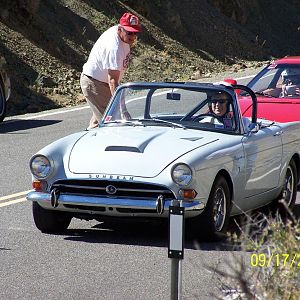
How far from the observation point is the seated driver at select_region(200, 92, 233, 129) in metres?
10.3

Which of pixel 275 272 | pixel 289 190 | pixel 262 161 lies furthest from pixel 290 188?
pixel 275 272

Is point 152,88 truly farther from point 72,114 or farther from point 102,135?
point 72,114

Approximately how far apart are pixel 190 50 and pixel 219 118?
897 inches

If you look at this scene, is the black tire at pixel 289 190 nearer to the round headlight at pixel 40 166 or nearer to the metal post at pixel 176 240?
the round headlight at pixel 40 166

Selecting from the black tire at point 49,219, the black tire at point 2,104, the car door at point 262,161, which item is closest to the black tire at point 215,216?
the car door at point 262,161

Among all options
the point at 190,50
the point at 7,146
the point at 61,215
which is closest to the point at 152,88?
the point at 61,215

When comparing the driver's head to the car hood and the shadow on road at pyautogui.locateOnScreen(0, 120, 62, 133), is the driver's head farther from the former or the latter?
the shadow on road at pyautogui.locateOnScreen(0, 120, 62, 133)

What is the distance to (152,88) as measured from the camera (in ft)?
35.3

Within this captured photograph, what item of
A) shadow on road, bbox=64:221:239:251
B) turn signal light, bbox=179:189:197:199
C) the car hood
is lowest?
shadow on road, bbox=64:221:239:251

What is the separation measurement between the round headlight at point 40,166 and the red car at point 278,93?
163 inches

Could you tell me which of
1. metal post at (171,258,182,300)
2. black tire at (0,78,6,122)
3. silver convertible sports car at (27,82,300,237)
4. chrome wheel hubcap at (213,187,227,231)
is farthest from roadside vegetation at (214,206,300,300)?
black tire at (0,78,6,122)

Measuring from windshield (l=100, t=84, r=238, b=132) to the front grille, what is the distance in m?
1.36

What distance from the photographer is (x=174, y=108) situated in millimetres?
10680

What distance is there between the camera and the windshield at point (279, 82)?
46.1ft
